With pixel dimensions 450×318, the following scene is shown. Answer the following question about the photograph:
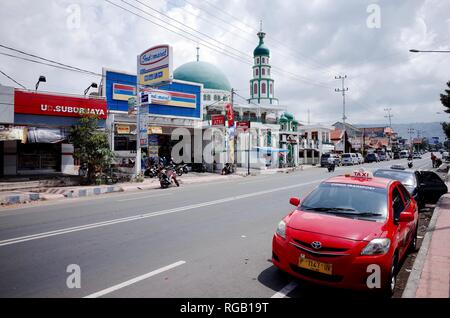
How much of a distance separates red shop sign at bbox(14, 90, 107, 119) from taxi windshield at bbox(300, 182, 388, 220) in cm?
1680

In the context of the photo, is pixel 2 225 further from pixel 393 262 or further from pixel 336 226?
→ pixel 393 262

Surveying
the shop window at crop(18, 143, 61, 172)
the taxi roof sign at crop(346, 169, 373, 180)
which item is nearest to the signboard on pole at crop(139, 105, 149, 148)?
the shop window at crop(18, 143, 61, 172)

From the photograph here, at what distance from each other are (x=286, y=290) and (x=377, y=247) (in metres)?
Answer: 1.38

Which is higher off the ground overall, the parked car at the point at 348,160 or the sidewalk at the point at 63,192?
the parked car at the point at 348,160

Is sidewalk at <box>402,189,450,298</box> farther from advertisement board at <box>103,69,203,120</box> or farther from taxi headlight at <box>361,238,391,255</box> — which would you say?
advertisement board at <box>103,69,203,120</box>

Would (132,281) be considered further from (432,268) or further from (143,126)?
(143,126)

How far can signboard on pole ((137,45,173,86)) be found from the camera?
65.5 ft

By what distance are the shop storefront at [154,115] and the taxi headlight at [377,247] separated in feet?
59.0

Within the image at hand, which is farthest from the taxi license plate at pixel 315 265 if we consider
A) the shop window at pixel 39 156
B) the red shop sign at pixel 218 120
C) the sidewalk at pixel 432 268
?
the red shop sign at pixel 218 120

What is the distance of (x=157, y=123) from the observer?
83.5 ft

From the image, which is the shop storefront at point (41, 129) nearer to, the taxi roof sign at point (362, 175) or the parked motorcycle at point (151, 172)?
the parked motorcycle at point (151, 172)

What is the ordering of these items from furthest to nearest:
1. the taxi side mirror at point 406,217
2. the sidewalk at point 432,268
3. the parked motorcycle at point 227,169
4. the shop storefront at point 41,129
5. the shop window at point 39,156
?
the parked motorcycle at point 227,169
the shop window at point 39,156
the shop storefront at point 41,129
the taxi side mirror at point 406,217
the sidewalk at point 432,268

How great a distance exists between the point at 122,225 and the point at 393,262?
626cm

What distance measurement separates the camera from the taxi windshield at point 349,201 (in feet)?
16.5
